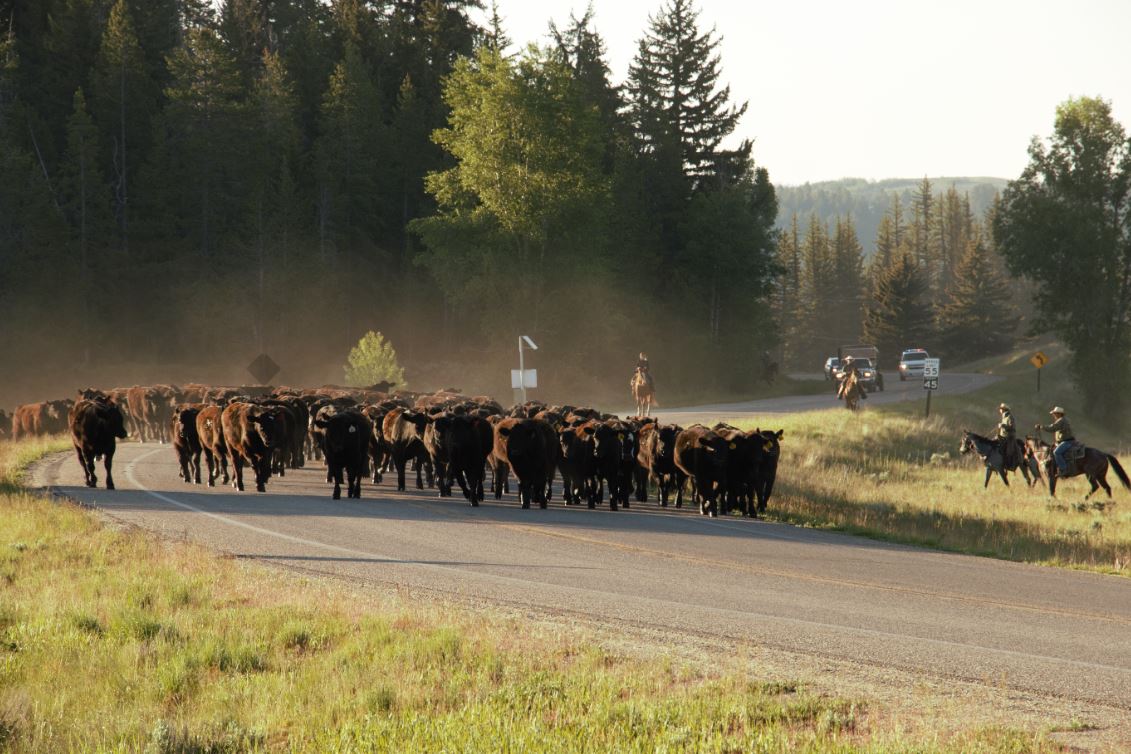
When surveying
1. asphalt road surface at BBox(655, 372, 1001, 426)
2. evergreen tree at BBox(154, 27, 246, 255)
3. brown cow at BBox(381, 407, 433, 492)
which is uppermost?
evergreen tree at BBox(154, 27, 246, 255)

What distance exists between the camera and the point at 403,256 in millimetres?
88000

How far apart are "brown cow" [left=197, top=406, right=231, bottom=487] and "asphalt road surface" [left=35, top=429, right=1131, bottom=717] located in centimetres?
218

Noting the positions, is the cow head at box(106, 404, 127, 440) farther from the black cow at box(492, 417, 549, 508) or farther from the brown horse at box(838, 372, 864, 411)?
the brown horse at box(838, 372, 864, 411)

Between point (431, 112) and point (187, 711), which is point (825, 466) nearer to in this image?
point (187, 711)

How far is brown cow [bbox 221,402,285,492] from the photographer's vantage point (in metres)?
23.5

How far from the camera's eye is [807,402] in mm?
59469

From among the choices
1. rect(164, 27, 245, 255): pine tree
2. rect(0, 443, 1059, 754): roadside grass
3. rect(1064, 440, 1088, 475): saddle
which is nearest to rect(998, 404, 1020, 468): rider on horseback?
rect(1064, 440, 1088, 475): saddle

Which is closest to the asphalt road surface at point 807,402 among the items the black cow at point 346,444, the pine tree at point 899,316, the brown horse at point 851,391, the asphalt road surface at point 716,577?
the brown horse at point 851,391

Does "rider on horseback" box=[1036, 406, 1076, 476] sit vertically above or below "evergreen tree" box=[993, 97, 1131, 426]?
below

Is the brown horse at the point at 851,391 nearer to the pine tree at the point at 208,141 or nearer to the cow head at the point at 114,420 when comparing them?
the cow head at the point at 114,420

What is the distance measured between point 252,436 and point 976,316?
112 m

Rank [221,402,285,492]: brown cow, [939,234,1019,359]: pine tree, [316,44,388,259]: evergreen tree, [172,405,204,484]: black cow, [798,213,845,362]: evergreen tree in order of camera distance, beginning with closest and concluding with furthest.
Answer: [221,402,285,492]: brown cow < [172,405,204,484]: black cow < [316,44,388,259]: evergreen tree < [939,234,1019,359]: pine tree < [798,213,845,362]: evergreen tree

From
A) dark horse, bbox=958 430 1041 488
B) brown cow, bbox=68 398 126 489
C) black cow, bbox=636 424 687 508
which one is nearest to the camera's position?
brown cow, bbox=68 398 126 489

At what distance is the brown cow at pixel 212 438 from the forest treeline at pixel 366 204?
1557 inches
